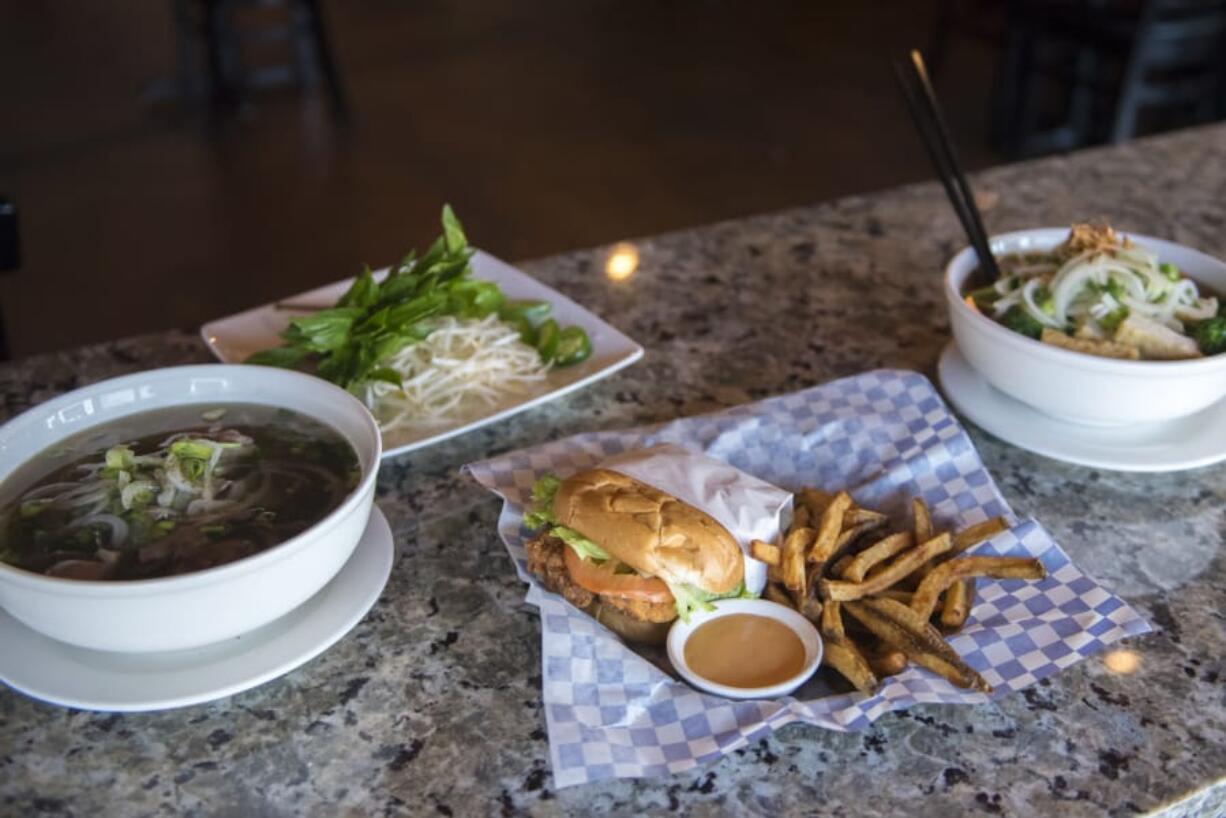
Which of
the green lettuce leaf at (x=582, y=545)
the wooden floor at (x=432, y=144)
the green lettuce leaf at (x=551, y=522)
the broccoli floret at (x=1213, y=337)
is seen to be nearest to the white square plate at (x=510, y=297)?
the green lettuce leaf at (x=551, y=522)

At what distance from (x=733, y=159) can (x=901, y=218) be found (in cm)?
378

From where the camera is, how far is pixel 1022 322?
5.15 feet

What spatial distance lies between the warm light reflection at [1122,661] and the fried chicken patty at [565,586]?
45 centimetres

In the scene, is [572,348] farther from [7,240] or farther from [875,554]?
[7,240]

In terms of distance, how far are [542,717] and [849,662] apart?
0.30 metres

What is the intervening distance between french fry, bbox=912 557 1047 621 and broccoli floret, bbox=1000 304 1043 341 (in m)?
0.40

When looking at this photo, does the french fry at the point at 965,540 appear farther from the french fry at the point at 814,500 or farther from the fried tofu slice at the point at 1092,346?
the fried tofu slice at the point at 1092,346

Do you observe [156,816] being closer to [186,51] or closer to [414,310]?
[414,310]

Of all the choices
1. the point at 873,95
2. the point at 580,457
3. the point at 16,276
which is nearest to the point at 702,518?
the point at 580,457

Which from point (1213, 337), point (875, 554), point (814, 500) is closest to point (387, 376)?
point (814, 500)

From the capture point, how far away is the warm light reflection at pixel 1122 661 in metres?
1.21

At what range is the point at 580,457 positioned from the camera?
4.85 feet

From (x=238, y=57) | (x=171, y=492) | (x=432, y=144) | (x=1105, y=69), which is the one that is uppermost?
(x=171, y=492)

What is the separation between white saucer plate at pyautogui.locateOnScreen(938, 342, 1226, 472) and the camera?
150cm
